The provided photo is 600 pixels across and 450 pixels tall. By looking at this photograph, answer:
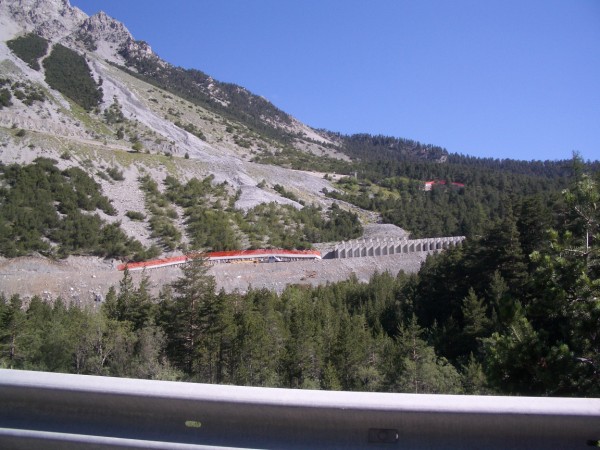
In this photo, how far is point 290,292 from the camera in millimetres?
35812

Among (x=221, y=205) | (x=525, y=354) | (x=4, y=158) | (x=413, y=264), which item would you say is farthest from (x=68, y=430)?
(x=221, y=205)

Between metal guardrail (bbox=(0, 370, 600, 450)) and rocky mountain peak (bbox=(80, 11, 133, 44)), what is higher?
rocky mountain peak (bbox=(80, 11, 133, 44))

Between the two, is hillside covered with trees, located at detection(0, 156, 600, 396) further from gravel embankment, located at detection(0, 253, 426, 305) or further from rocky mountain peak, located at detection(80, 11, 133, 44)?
rocky mountain peak, located at detection(80, 11, 133, 44)

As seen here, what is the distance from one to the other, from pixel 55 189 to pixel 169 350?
3156 cm

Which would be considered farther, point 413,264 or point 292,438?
point 413,264

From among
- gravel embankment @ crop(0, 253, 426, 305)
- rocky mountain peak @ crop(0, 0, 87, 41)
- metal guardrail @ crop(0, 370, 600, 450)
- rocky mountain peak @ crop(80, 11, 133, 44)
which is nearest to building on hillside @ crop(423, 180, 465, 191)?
gravel embankment @ crop(0, 253, 426, 305)

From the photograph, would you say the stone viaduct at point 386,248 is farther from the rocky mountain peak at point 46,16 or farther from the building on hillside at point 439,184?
the rocky mountain peak at point 46,16

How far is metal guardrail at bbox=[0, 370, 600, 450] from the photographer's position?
274 cm

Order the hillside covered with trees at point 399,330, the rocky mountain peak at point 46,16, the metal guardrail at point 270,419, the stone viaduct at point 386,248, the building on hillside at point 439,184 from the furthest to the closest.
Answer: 1. the rocky mountain peak at point 46,16
2. the building on hillside at point 439,184
3. the stone viaduct at point 386,248
4. the hillside covered with trees at point 399,330
5. the metal guardrail at point 270,419

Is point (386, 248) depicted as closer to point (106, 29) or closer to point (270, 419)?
point (270, 419)

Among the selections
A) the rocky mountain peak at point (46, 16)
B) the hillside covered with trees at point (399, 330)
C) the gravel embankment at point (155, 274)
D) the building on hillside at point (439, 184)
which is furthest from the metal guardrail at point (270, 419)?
the rocky mountain peak at point (46, 16)

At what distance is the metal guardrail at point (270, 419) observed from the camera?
274cm

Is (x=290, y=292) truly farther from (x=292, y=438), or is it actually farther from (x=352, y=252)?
(x=292, y=438)

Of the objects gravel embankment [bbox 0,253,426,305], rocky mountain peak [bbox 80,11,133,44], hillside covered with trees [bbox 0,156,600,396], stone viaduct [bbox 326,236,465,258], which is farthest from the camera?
rocky mountain peak [bbox 80,11,133,44]
